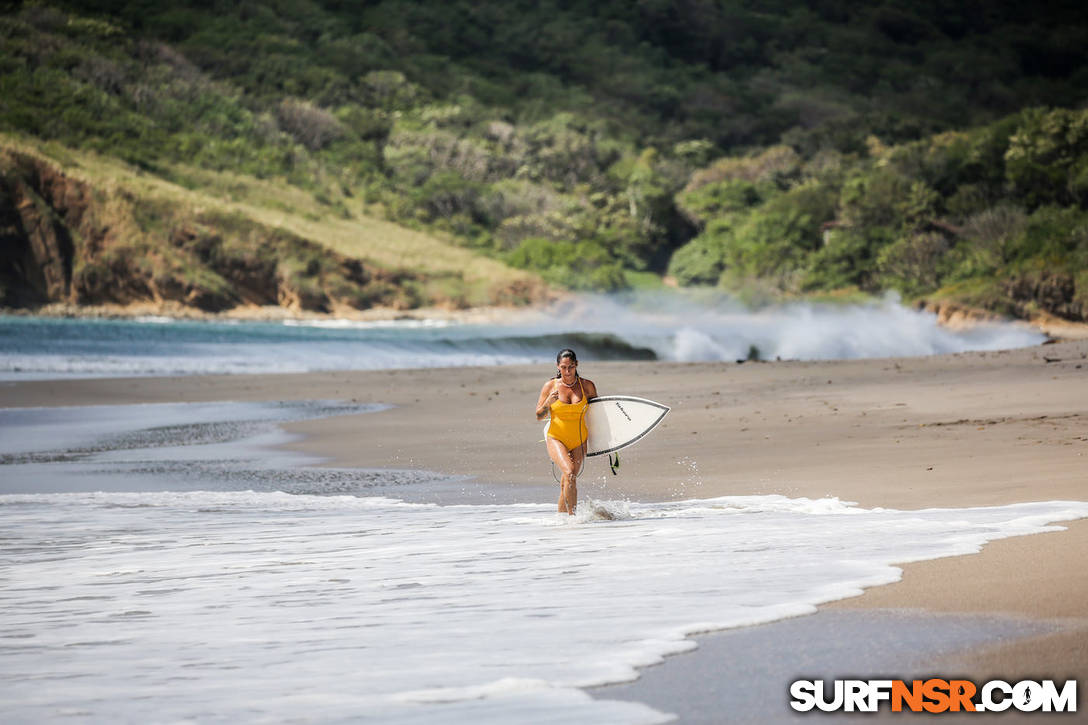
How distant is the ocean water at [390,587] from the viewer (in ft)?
14.9

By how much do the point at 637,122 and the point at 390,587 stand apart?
123451mm

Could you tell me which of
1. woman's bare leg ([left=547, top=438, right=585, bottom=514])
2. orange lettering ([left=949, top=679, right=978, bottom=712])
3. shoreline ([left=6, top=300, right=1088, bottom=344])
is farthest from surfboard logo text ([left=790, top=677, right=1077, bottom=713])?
shoreline ([left=6, top=300, right=1088, bottom=344])

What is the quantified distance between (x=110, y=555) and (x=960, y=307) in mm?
29932

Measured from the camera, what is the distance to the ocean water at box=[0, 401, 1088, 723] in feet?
14.9

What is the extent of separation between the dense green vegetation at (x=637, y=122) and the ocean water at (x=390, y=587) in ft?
A: 94.3

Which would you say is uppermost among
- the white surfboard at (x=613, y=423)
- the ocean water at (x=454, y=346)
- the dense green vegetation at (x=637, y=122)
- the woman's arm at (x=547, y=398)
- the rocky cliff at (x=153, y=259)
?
the dense green vegetation at (x=637, y=122)

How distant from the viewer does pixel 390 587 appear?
6.40 m

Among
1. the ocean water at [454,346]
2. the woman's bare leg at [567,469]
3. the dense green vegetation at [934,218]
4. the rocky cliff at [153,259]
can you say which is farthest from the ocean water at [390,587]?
the rocky cliff at [153,259]

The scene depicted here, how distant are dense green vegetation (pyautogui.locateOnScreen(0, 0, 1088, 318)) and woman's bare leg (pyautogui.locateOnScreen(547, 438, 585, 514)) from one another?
28278mm

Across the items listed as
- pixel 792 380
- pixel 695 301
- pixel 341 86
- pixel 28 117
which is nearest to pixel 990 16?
pixel 341 86

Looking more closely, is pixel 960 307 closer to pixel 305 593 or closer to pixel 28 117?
pixel 305 593

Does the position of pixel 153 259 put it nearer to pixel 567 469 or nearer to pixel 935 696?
pixel 567 469

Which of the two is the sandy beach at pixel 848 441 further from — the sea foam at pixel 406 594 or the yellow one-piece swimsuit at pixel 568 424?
the yellow one-piece swimsuit at pixel 568 424

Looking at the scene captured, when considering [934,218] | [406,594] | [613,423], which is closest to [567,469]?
[613,423]
